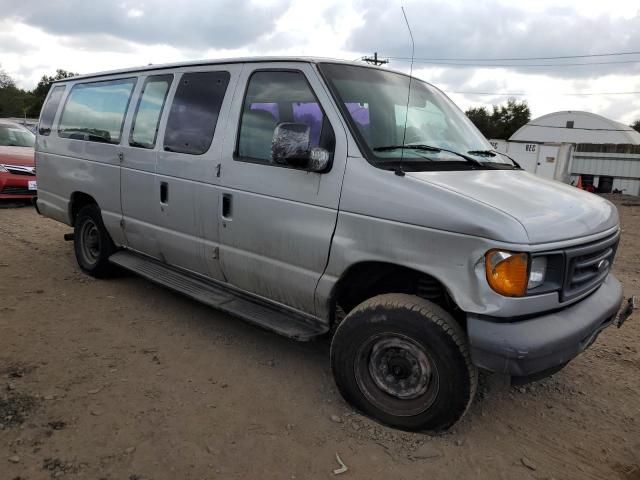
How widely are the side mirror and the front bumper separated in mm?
1265

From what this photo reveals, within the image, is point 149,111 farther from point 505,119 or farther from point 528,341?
point 505,119

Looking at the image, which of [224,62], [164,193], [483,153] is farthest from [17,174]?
[483,153]

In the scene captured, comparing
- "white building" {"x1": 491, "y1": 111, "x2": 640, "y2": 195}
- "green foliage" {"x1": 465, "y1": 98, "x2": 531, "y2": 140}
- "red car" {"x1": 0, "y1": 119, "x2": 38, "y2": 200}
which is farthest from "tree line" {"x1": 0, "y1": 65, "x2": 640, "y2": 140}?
"red car" {"x1": 0, "y1": 119, "x2": 38, "y2": 200}

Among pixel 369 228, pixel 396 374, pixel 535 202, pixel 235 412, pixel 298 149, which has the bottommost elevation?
pixel 235 412

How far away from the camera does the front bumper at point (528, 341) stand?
8.14 ft

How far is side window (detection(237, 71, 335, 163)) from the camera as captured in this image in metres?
3.26

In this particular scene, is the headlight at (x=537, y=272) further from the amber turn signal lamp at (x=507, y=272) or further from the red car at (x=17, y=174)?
the red car at (x=17, y=174)

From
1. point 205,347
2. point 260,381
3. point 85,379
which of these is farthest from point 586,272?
point 85,379

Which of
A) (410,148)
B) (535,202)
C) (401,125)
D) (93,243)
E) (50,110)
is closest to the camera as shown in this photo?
(535,202)

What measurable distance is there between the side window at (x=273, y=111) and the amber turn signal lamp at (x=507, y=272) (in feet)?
4.10

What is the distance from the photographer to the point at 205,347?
4012 mm

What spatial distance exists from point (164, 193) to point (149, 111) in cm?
82

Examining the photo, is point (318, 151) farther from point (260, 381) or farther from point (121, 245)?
point (121, 245)

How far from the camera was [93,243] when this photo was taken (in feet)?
18.3
